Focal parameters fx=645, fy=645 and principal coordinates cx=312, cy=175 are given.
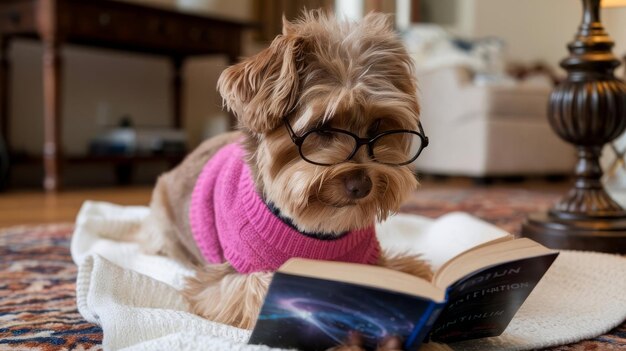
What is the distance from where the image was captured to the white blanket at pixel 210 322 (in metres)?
1.01

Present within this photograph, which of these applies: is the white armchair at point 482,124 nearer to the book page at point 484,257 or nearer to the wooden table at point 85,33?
the wooden table at point 85,33

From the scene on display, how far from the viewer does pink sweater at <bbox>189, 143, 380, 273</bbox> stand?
1.21m

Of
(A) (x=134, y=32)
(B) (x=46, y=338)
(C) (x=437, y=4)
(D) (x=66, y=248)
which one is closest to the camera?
(B) (x=46, y=338)

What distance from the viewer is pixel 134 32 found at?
3941 millimetres

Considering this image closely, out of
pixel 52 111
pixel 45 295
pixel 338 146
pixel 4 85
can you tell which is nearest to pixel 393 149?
pixel 338 146

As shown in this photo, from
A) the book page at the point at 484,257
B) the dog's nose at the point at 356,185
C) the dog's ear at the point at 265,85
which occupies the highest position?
the dog's ear at the point at 265,85

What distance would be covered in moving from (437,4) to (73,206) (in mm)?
5652

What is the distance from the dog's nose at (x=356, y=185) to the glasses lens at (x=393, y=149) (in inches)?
2.5

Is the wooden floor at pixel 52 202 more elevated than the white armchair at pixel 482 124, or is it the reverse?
the white armchair at pixel 482 124

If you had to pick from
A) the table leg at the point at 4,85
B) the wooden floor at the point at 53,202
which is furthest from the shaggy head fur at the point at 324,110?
the table leg at the point at 4,85

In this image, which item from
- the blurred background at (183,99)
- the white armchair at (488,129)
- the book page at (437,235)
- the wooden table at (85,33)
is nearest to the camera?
the book page at (437,235)

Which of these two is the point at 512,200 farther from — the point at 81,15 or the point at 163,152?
the point at 81,15

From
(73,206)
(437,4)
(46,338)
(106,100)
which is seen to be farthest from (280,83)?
(437,4)

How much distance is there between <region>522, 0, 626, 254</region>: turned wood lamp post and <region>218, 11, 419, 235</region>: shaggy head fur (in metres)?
0.89
